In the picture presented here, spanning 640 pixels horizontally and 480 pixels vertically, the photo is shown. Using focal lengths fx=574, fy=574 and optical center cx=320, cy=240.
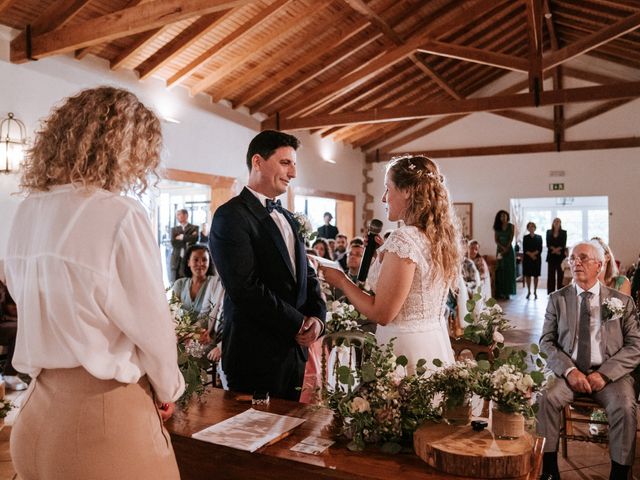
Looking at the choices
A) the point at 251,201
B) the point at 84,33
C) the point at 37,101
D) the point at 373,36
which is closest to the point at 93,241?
the point at 251,201

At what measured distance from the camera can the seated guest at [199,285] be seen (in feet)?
14.2

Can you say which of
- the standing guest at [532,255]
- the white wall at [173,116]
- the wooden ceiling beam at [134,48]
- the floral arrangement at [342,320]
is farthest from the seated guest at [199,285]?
the standing guest at [532,255]

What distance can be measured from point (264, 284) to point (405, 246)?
0.57 metres

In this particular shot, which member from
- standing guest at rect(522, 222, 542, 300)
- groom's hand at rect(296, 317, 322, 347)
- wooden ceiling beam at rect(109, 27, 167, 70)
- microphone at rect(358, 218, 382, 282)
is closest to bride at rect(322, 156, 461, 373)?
groom's hand at rect(296, 317, 322, 347)

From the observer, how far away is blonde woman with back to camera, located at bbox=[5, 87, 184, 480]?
1.18 m

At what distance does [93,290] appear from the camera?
3.87 ft

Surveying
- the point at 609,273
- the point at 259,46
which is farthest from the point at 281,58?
the point at 609,273

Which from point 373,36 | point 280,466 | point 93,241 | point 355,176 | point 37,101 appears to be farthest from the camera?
point 355,176

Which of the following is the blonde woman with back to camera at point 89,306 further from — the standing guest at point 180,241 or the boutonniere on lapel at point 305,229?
the standing guest at point 180,241

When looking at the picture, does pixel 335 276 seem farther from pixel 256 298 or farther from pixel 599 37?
pixel 599 37

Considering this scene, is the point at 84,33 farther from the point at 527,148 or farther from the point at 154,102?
the point at 527,148

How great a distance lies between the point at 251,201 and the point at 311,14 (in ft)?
19.0

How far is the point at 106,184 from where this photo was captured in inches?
48.9

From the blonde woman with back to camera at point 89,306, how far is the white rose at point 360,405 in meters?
0.58
